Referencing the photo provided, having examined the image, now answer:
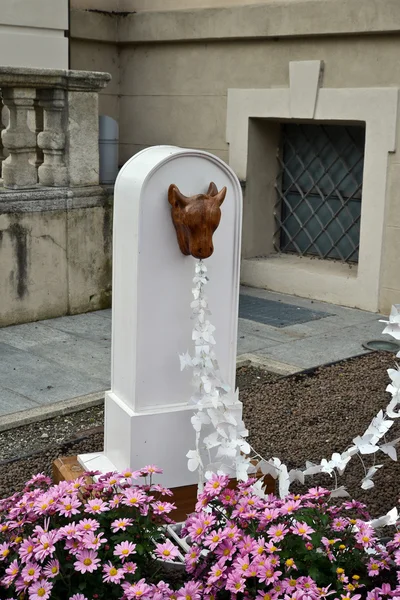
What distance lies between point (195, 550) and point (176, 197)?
1344 mm

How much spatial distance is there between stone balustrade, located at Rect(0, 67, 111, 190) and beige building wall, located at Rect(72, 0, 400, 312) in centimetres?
194

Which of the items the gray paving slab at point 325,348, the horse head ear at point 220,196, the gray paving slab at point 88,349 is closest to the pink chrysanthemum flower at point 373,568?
the horse head ear at point 220,196

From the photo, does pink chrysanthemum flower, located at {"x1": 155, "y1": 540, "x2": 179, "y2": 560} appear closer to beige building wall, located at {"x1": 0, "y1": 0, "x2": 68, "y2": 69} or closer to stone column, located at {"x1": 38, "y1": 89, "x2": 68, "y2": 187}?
stone column, located at {"x1": 38, "y1": 89, "x2": 68, "y2": 187}

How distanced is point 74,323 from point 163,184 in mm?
4117

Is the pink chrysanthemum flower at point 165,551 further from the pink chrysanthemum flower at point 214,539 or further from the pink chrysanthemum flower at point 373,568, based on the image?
the pink chrysanthemum flower at point 373,568

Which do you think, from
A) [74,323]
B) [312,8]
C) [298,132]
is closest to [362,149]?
[298,132]

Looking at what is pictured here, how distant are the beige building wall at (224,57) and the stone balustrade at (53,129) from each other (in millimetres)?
1944

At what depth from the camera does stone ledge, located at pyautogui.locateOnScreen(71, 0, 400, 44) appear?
25.0 ft

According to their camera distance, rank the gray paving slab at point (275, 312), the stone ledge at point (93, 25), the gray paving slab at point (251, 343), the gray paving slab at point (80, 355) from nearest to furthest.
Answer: the gray paving slab at point (80, 355) < the gray paving slab at point (251, 343) < the gray paving slab at point (275, 312) < the stone ledge at point (93, 25)

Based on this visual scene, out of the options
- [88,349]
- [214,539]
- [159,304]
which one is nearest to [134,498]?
[214,539]

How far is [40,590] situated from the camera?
2.47m

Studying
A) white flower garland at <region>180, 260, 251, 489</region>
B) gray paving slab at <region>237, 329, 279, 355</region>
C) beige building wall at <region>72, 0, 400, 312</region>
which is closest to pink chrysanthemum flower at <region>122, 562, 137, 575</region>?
white flower garland at <region>180, 260, 251, 489</region>

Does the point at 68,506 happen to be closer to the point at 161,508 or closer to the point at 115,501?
the point at 115,501

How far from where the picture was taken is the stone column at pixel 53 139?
730 centimetres
